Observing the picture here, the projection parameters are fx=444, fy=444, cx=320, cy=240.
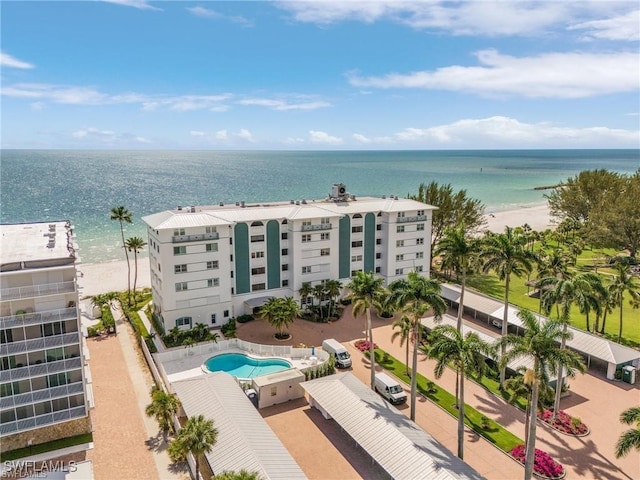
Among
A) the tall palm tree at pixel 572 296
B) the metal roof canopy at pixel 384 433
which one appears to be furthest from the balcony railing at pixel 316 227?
the tall palm tree at pixel 572 296

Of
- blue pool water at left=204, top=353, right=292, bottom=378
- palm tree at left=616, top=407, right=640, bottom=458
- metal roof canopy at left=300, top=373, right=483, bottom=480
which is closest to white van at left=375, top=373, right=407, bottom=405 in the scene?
metal roof canopy at left=300, top=373, right=483, bottom=480

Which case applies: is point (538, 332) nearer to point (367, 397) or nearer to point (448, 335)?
point (448, 335)

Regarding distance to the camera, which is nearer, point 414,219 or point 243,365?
point 243,365

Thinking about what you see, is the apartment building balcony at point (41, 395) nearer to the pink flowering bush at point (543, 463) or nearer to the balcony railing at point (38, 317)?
the balcony railing at point (38, 317)

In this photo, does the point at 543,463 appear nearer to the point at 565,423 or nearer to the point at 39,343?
the point at 565,423

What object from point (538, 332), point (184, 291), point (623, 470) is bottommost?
point (623, 470)


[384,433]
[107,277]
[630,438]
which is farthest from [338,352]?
[107,277]

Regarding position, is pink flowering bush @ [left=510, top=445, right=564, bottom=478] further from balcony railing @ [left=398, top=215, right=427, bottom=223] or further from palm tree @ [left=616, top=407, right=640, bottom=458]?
balcony railing @ [left=398, top=215, right=427, bottom=223]

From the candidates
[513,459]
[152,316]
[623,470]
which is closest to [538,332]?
[513,459]
